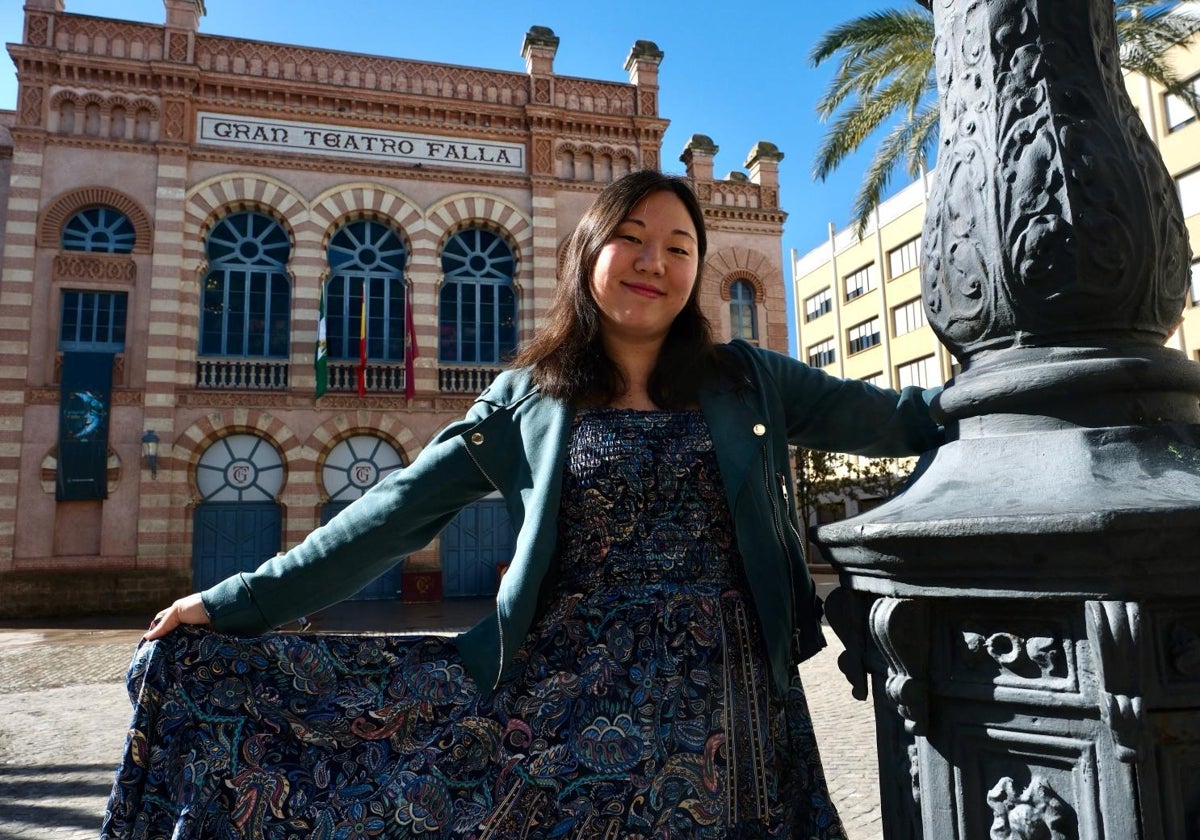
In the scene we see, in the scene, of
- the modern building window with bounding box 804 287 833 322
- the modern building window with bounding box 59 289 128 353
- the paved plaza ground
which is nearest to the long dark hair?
the paved plaza ground

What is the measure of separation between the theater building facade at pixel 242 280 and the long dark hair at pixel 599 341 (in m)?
15.8

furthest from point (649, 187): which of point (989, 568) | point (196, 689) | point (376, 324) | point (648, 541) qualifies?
point (376, 324)

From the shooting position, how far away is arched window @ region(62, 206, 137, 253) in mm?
16922

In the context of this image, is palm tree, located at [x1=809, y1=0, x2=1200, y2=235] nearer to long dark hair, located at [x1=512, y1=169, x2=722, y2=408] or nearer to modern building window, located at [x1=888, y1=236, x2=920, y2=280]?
long dark hair, located at [x1=512, y1=169, x2=722, y2=408]

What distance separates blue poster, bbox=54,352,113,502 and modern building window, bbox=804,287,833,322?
33.5m

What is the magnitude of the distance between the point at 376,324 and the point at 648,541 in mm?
17432

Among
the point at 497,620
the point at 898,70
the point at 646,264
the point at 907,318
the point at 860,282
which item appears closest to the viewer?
the point at 497,620

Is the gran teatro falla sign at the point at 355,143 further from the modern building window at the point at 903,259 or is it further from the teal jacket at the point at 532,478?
the modern building window at the point at 903,259

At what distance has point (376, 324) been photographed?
1842cm

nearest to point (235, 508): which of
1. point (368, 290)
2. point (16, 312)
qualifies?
point (368, 290)

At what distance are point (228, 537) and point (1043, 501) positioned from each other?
17738mm

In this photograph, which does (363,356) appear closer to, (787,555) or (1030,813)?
(787,555)

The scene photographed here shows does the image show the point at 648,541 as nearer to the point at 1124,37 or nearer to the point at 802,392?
the point at 802,392

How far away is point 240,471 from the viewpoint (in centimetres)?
1708
